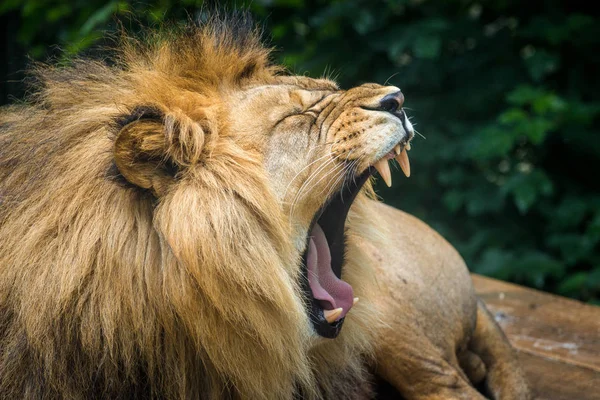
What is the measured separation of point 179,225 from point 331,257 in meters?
0.51

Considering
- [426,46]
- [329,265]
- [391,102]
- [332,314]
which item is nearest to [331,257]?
[329,265]

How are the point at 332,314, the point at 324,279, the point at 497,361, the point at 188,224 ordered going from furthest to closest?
1. the point at 497,361
2. the point at 324,279
3. the point at 332,314
4. the point at 188,224

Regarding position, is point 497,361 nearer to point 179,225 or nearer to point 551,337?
point 551,337

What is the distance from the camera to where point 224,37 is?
6.78 ft

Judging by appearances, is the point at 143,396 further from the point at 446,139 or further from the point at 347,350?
the point at 446,139

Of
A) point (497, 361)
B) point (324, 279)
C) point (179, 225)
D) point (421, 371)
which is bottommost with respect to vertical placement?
point (497, 361)

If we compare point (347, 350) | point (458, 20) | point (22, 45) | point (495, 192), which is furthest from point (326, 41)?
point (347, 350)

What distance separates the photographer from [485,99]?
14.5 ft

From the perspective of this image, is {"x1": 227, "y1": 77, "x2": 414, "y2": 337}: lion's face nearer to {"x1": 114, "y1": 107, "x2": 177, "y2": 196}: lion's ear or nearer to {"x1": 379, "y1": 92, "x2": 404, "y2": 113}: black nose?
{"x1": 379, "y1": 92, "x2": 404, "y2": 113}: black nose

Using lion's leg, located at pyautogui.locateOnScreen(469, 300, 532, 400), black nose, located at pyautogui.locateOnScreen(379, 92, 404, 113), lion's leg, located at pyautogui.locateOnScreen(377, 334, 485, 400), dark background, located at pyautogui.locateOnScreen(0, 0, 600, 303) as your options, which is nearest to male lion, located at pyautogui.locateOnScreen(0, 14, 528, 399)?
black nose, located at pyautogui.locateOnScreen(379, 92, 404, 113)

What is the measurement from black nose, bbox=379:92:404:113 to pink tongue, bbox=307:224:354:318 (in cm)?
35

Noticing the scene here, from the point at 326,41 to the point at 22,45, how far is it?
1737 millimetres

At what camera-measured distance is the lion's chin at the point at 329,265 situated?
1944 millimetres

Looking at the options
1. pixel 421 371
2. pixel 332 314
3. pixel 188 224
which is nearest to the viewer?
pixel 188 224
